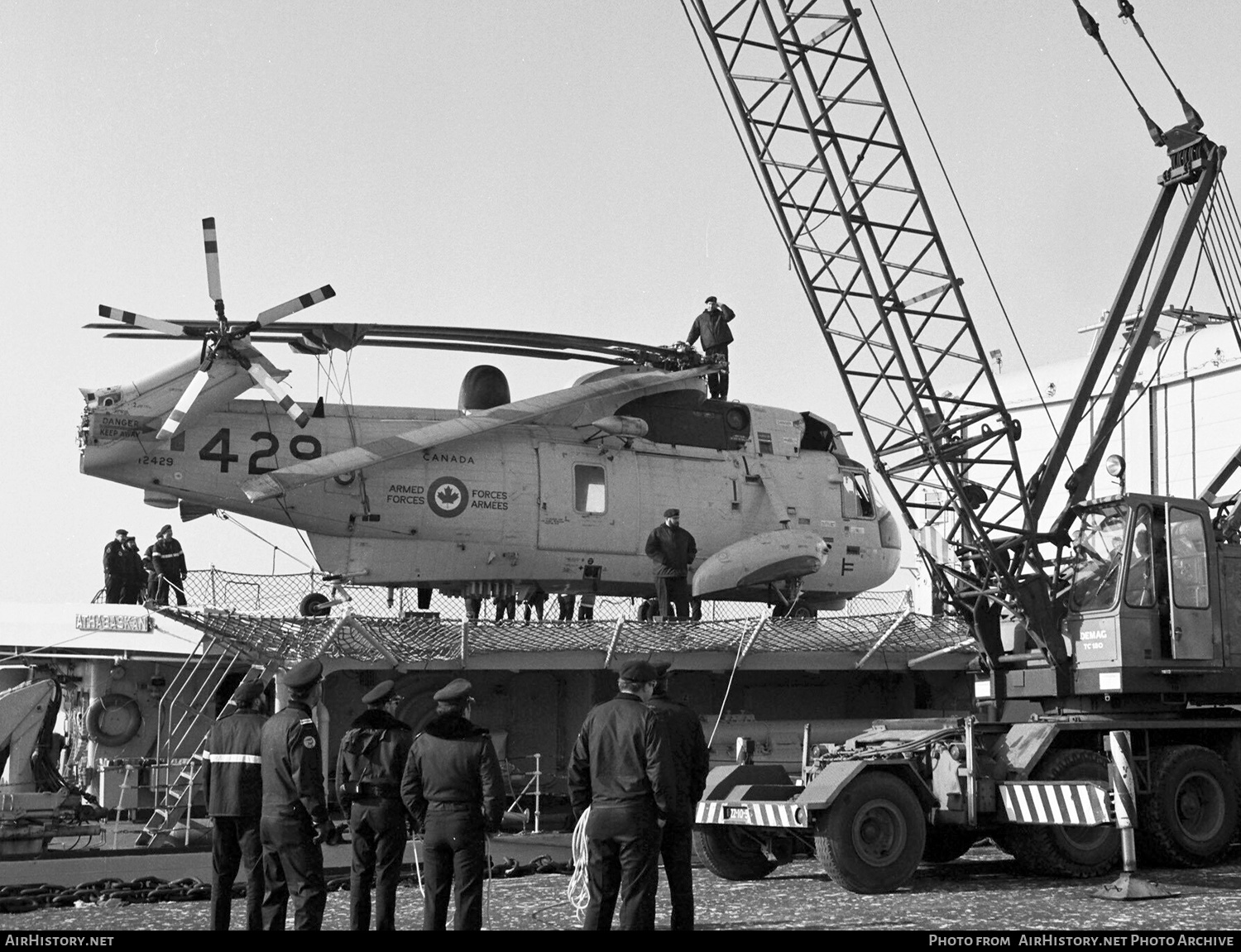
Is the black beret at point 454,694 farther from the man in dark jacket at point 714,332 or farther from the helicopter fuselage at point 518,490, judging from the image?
the man in dark jacket at point 714,332

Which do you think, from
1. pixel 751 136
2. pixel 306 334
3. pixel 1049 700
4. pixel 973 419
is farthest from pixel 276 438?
pixel 1049 700

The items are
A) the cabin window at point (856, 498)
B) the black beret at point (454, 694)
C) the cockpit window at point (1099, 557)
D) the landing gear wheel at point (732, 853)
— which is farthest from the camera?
the cabin window at point (856, 498)

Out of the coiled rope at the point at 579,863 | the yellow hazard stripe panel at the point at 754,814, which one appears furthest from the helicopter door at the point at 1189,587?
the coiled rope at the point at 579,863

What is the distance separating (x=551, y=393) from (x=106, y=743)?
818cm

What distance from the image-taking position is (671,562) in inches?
795

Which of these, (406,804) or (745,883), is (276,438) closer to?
(745,883)

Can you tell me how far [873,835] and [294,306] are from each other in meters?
11.2

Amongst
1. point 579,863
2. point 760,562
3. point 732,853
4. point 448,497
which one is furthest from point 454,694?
point 760,562

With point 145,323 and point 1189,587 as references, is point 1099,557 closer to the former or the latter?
point 1189,587

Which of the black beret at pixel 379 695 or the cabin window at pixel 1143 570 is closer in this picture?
the black beret at pixel 379 695

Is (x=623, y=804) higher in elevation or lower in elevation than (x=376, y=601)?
lower

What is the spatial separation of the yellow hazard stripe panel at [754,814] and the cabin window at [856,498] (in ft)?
37.6

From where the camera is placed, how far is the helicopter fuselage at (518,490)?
20.1 metres

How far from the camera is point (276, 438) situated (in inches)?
810
